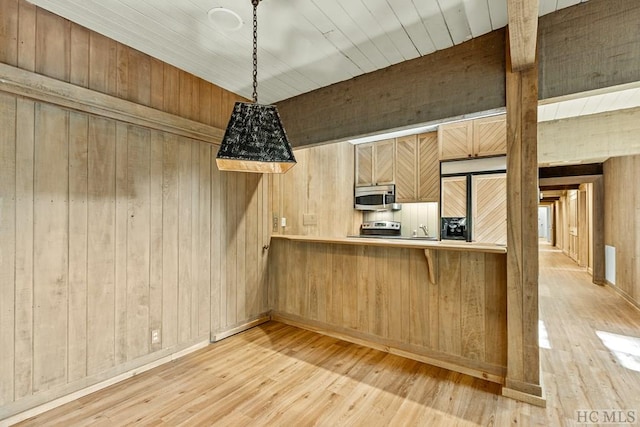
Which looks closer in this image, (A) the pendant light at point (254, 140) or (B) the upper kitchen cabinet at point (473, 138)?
(A) the pendant light at point (254, 140)

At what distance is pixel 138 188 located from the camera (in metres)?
2.50

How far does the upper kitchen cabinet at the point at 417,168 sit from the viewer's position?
5027 mm

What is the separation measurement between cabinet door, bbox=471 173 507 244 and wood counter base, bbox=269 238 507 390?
211 cm

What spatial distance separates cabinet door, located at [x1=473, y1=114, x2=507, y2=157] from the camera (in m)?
4.23

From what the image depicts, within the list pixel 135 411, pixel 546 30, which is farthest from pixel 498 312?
pixel 135 411

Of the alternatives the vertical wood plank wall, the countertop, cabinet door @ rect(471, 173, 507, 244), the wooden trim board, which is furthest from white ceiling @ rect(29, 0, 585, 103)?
cabinet door @ rect(471, 173, 507, 244)

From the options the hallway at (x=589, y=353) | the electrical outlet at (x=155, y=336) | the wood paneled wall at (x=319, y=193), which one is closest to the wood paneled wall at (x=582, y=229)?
the hallway at (x=589, y=353)

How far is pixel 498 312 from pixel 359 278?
1.26m

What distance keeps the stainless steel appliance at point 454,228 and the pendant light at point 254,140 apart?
3.51 meters

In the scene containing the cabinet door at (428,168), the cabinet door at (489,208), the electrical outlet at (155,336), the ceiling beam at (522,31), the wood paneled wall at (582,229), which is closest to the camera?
the ceiling beam at (522,31)

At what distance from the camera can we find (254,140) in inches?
72.7

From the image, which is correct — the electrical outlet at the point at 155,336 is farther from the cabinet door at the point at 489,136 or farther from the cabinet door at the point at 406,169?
the cabinet door at the point at 489,136

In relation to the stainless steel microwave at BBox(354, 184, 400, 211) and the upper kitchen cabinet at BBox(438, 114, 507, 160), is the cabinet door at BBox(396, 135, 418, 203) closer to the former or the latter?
the stainless steel microwave at BBox(354, 184, 400, 211)

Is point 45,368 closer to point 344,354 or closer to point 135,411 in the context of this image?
point 135,411
